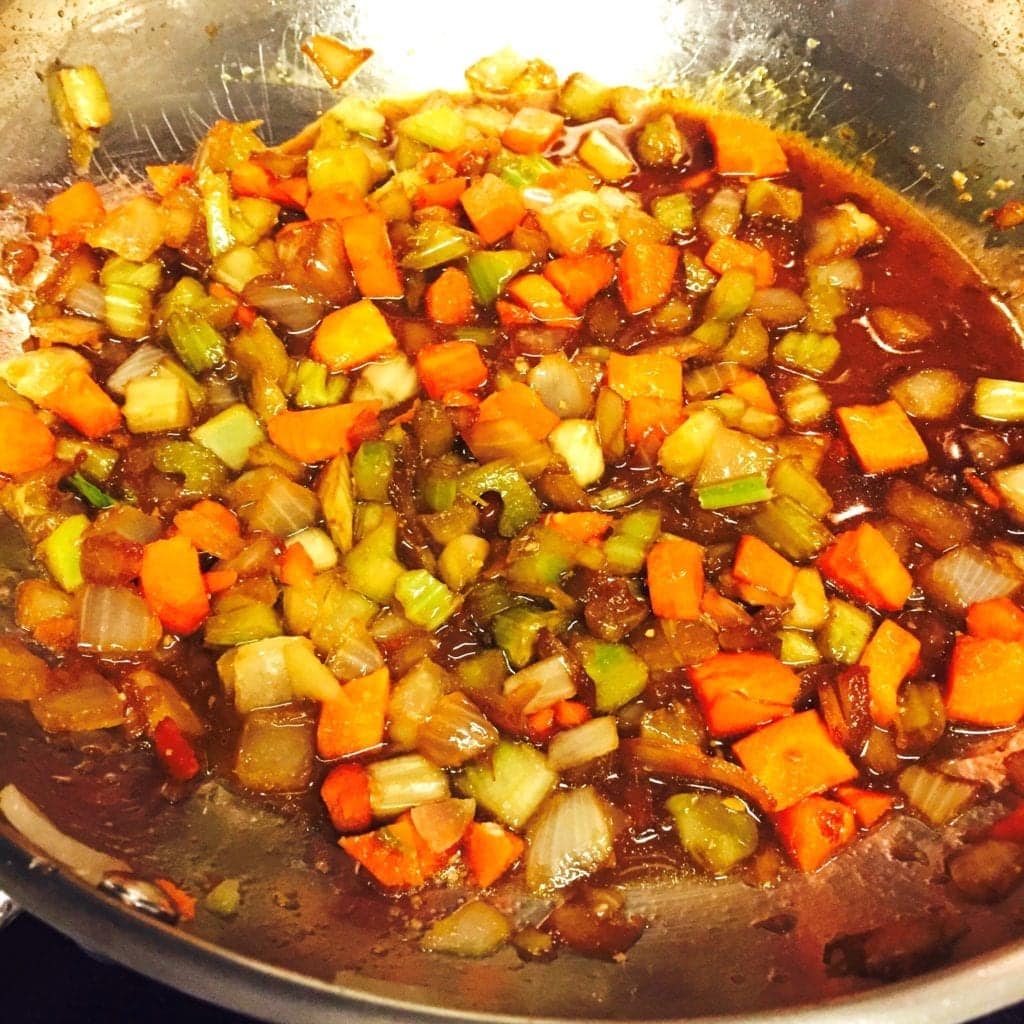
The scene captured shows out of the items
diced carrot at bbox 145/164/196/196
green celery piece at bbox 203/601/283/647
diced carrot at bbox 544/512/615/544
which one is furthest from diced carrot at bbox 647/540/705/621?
diced carrot at bbox 145/164/196/196

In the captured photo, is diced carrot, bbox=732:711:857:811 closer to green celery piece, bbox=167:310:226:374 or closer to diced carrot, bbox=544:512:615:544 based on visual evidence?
diced carrot, bbox=544:512:615:544

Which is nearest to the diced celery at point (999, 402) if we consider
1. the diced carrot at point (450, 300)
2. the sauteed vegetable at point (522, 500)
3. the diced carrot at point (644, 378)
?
the sauteed vegetable at point (522, 500)

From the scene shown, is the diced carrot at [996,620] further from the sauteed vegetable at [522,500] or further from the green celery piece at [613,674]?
the green celery piece at [613,674]

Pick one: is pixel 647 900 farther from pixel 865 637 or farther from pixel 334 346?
pixel 334 346

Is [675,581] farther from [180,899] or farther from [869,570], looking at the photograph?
A: [180,899]

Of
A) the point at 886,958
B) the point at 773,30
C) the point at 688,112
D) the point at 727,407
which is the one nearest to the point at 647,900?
the point at 886,958

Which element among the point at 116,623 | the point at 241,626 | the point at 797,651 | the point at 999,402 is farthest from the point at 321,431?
the point at 999,402

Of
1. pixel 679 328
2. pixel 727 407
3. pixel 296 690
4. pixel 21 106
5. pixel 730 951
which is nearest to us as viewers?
pixel 730 951
